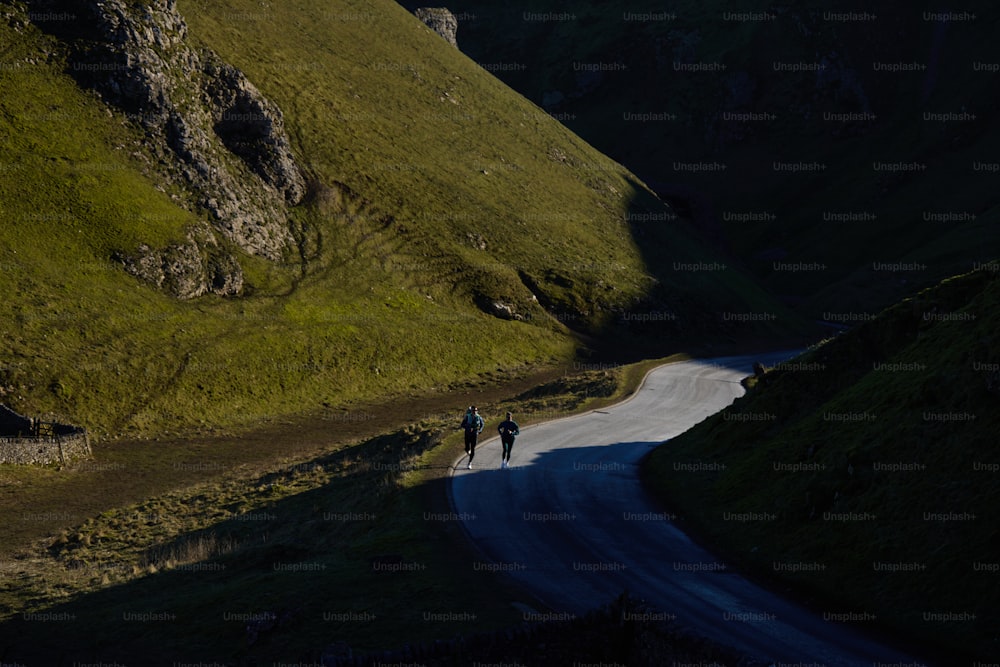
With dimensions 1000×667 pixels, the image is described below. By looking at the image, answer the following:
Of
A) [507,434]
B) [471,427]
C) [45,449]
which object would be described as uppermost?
[471,427]

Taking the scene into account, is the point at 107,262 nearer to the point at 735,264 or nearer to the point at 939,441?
the point at 939,441

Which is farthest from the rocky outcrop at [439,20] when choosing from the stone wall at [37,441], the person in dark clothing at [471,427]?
the person in dark clothing at [471,427]

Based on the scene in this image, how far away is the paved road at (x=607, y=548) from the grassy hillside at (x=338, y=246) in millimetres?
27688

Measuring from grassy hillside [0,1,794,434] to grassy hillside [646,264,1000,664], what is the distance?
1503 inches

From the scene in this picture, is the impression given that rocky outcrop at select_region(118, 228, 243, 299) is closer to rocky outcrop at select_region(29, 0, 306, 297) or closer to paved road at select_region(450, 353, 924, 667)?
rocky outcrop at select_region(29, 0, 306, 297)

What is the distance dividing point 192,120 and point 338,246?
1793 centimetres

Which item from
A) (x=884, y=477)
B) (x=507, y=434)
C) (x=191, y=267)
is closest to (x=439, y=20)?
(x=191, y=267)

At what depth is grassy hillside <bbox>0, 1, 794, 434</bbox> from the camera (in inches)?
2108

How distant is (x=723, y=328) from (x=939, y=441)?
80.0 meters

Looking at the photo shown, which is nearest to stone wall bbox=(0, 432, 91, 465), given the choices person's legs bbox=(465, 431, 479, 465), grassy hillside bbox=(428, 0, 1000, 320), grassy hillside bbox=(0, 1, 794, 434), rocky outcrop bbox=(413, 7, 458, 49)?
grassy hillside bbox=(0, 1, 794, 434)

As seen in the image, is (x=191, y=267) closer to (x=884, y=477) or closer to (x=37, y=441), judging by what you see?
(x=37, y=441)

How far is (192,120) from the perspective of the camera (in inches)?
2923

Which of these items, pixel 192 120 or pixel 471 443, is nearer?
pixel 471 443

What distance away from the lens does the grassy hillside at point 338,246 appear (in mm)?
53531
